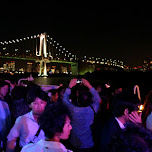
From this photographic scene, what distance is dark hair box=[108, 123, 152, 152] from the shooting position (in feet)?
3.25

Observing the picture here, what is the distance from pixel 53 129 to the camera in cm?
137

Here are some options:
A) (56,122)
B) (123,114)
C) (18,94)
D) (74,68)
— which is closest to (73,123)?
(123,114)

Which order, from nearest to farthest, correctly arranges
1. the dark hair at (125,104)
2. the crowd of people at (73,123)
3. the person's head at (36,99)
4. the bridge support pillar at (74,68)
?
the crowd of people at (73,123)
the dark hair at (125,104)
the person's head at (36,99)
the bridge support pillar at (74,68)

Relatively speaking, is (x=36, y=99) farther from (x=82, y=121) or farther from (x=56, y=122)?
(x=56, y=122)

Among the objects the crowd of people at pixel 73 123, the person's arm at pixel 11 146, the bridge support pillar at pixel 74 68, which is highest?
the bridge support pillar at pixel 74 68

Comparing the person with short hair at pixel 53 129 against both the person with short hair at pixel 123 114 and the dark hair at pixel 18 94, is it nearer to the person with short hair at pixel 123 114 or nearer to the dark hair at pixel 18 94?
the person with short hair at pixel 123 114

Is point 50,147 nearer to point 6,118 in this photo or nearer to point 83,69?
point 6,118

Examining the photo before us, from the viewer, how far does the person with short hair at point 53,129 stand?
4.18 ft

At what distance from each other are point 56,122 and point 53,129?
2.2 inches

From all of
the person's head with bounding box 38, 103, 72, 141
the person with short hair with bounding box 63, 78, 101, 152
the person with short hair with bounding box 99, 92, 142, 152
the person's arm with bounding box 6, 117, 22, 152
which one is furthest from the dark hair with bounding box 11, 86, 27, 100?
the person's head with bounding box 38, 103, 72, 141

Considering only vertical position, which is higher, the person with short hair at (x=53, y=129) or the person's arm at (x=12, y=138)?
the person with short hair at (x=53, y=129)

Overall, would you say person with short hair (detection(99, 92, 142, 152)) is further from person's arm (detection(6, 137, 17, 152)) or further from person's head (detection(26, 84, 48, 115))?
person's arm (detection(6, 137, 17, 152))

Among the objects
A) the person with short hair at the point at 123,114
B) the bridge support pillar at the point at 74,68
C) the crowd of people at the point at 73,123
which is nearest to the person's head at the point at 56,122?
the crowd of people at the point at 73,123

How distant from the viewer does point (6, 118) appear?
7.83 feet
